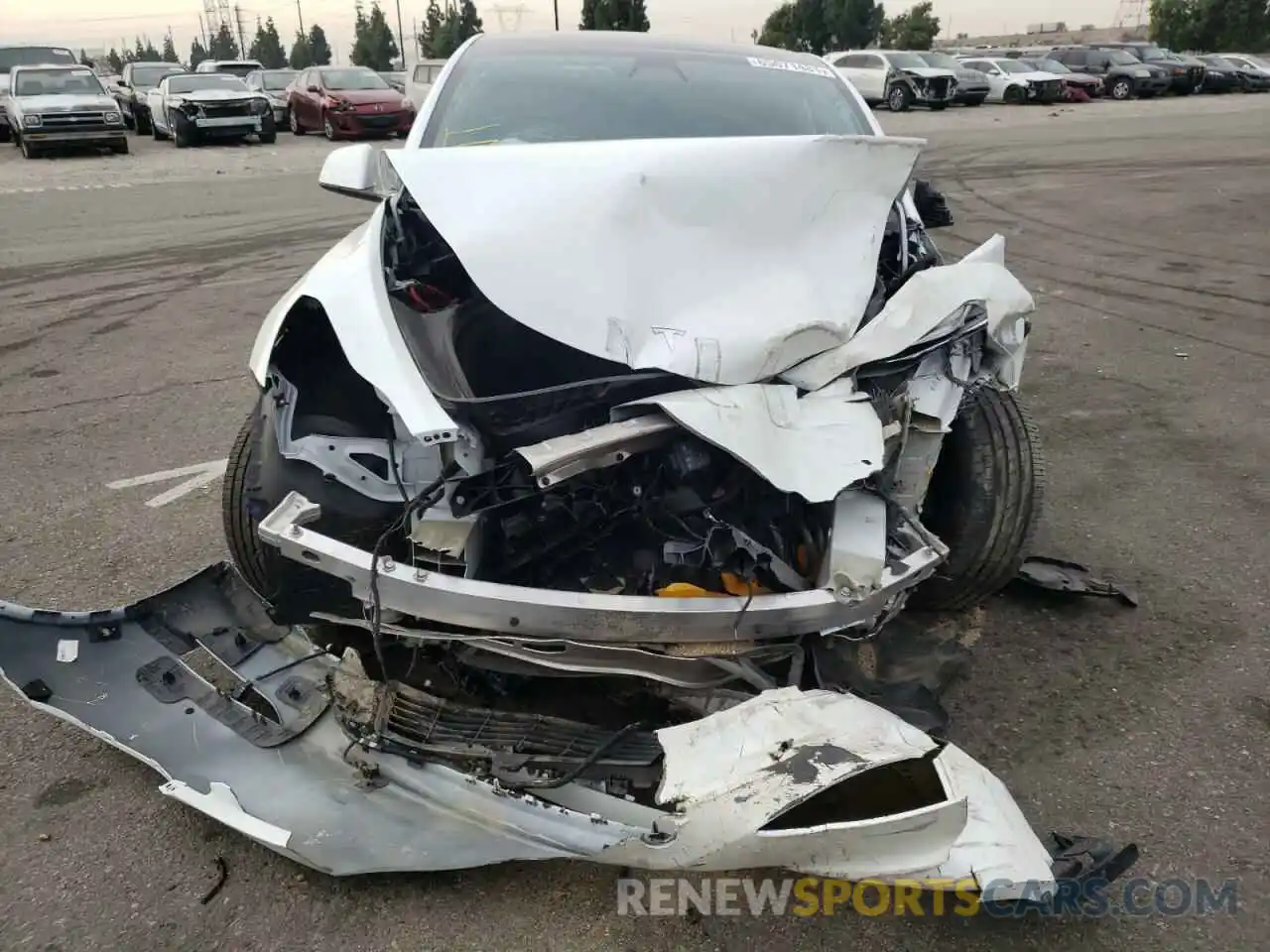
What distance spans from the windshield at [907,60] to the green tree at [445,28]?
27.7 meters

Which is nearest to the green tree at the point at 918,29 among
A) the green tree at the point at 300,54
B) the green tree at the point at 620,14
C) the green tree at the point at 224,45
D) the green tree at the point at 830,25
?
the green tree at the point at 830,25

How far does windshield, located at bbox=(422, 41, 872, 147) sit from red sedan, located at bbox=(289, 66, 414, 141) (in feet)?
44.6

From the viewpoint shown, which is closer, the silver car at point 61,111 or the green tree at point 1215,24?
the silver car at point 61,111

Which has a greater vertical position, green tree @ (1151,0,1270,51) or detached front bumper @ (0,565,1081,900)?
green tree @ (1151,0,1270,51)

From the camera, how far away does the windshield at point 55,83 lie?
14.9 metres

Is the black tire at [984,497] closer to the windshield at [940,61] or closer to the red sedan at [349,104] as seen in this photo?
the red sedan at [349,104]

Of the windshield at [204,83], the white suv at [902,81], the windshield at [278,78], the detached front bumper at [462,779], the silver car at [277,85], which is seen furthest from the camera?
the white suv at [902,81]

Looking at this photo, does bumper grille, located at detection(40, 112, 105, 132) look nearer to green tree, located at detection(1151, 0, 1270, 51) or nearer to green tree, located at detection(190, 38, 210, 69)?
green tree, located at detection(1151, 0, 1270, 51)

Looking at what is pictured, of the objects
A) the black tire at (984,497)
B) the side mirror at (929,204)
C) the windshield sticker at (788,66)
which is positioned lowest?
the black tire at (984,497)

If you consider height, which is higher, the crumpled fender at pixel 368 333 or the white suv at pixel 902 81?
the white suv at pixel 902 81

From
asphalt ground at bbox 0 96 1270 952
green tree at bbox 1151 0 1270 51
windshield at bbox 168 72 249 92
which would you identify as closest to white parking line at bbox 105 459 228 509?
asphalt ground at bbox 0 96 1270 952

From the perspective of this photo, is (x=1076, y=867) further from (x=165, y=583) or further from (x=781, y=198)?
(x=165, y=583)

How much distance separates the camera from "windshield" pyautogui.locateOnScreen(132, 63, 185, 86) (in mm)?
19656

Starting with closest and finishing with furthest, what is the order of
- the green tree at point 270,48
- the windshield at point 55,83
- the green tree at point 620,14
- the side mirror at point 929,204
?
the side mirror at point 929,204, the windshield at point 55,83, the green tree at point 620,14, the green tree at point 270,48
